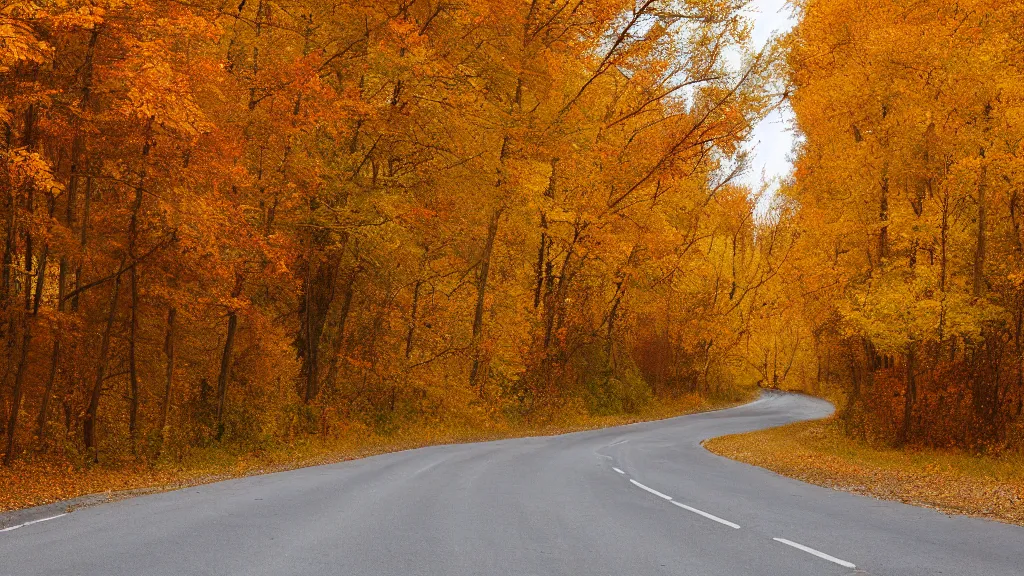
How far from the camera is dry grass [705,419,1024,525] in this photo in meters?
12.6

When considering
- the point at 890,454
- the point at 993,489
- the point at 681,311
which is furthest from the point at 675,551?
the point at 681,311

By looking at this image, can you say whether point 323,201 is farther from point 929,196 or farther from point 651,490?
point 929,196

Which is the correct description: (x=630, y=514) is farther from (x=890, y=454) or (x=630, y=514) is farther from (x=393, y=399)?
(x=393, y=399)

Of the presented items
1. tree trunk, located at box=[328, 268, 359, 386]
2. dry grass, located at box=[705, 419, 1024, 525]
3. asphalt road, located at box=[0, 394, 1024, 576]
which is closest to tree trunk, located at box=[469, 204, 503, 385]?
tree trunk, located at box=[328, 268, 359, 386]

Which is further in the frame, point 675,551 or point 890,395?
point 890,395

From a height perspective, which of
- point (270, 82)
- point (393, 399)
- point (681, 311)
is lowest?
point (393, 399)

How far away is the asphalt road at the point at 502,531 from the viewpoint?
23.0 feet

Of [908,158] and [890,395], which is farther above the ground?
[908,158]

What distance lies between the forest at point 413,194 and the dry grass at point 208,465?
61 centimetres

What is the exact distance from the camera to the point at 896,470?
18438mm

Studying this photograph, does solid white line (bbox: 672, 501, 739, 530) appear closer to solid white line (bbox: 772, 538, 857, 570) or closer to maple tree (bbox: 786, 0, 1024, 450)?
solid white line (bbox: 772, 538, 857, 570)

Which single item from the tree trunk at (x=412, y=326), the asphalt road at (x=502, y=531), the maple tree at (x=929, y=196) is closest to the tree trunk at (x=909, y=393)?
the maple tree at (x=929, y=196)

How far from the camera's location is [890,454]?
2270cm

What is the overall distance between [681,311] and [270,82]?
34362 millimetres
